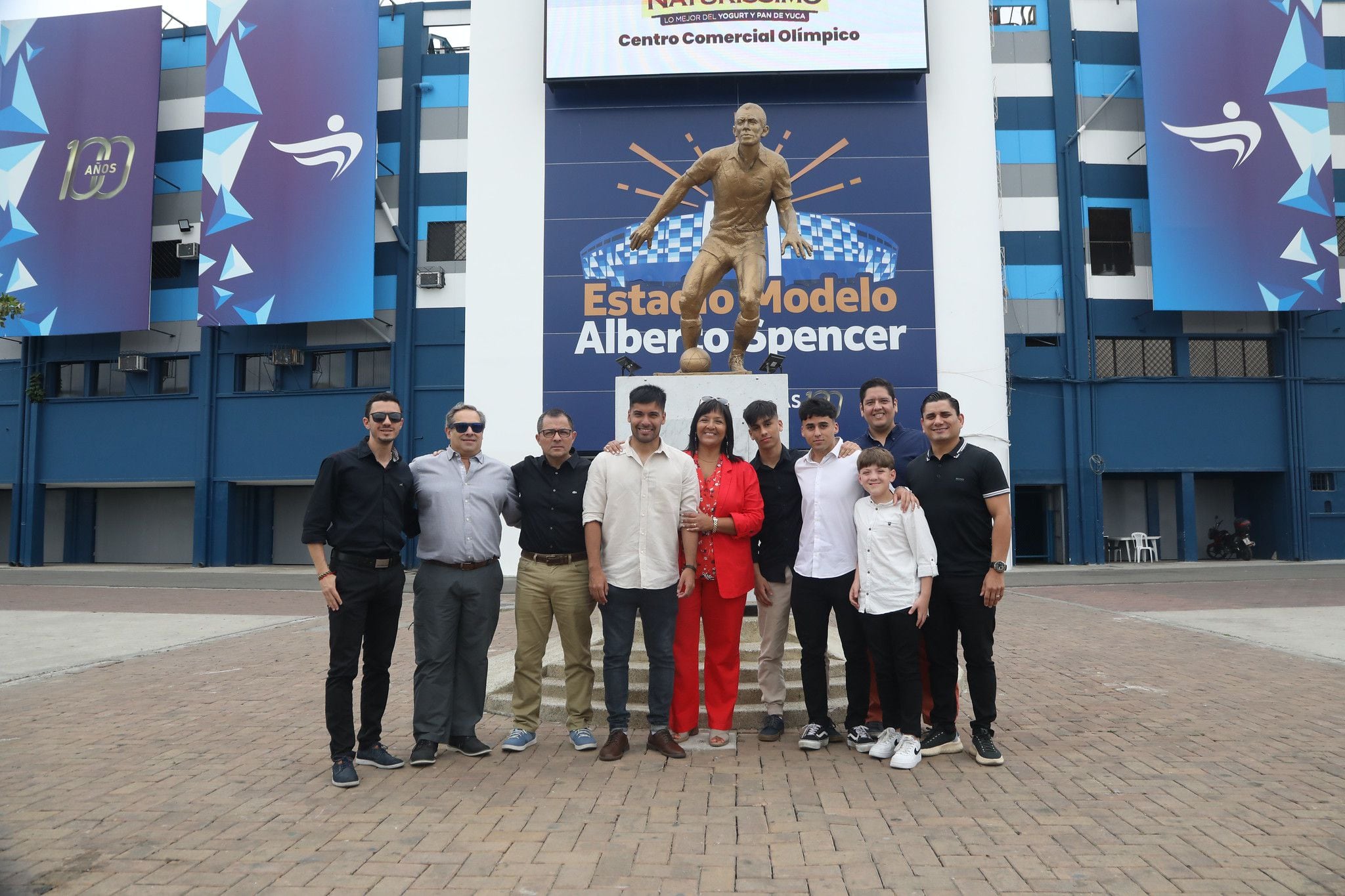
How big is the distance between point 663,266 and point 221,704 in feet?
46.7

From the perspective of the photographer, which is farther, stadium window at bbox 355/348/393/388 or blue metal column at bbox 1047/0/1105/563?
stadium window at bbox 355/348/393/388

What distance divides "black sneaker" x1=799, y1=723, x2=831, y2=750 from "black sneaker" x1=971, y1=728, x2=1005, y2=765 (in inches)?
30.8

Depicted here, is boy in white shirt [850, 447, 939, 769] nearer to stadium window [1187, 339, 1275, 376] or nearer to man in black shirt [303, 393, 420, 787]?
man in black shirt [303, 393, 420, 787]

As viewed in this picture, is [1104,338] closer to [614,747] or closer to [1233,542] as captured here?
[1233,542]

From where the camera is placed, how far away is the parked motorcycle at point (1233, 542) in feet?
70.5

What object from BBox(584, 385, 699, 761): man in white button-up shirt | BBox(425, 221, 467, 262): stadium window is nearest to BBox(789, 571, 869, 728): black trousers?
BBox(584, 385, 699, 761): man in white button-up shirt

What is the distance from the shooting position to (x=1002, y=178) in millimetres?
20938

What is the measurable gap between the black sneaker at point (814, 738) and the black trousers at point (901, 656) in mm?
403

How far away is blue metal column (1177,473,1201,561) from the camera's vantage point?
20.8 meters

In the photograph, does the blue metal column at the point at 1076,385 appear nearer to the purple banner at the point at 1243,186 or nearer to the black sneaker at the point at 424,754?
the purple banner at the point at 1243,186

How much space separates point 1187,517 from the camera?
68.6ft

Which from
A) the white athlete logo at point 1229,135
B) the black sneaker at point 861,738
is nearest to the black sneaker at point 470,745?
the black sneaker at point 861,738

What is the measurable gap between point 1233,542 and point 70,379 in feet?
98.6

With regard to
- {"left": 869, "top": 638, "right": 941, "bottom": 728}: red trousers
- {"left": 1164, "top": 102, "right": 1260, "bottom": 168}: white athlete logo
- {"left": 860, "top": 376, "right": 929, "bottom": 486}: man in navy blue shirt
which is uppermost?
{"left": 1164, "top": 102, "right": 1260, "bottom": 168}: white athlete logo
